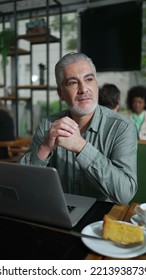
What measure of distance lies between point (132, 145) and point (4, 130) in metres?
2.20

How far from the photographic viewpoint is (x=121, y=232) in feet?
2.24

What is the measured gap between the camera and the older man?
3.28ft

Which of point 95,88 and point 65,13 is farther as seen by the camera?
point 65,13

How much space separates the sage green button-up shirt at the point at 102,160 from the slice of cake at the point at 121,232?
299 mm

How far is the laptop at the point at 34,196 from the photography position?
702 mm

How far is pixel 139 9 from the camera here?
3.43 metres

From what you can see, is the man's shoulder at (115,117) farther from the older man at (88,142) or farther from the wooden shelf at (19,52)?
the wooden shelf at (19,52)

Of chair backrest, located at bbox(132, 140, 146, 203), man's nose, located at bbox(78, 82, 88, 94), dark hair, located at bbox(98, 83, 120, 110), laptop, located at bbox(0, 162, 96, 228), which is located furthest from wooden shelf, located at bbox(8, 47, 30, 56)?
laptop, located at bbox(0, 162, 96, 228)

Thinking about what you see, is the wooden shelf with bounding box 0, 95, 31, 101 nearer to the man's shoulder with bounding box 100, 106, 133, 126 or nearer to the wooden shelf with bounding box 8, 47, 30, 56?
the wooden shelf with bounding box 8, 47, 30, 56

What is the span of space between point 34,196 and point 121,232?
261 millimetres

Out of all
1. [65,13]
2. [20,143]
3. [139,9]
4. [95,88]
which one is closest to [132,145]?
[95,88]

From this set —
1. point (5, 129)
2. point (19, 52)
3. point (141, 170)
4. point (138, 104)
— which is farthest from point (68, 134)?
point (19, 52)

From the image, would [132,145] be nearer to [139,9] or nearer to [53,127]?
[53,127]
